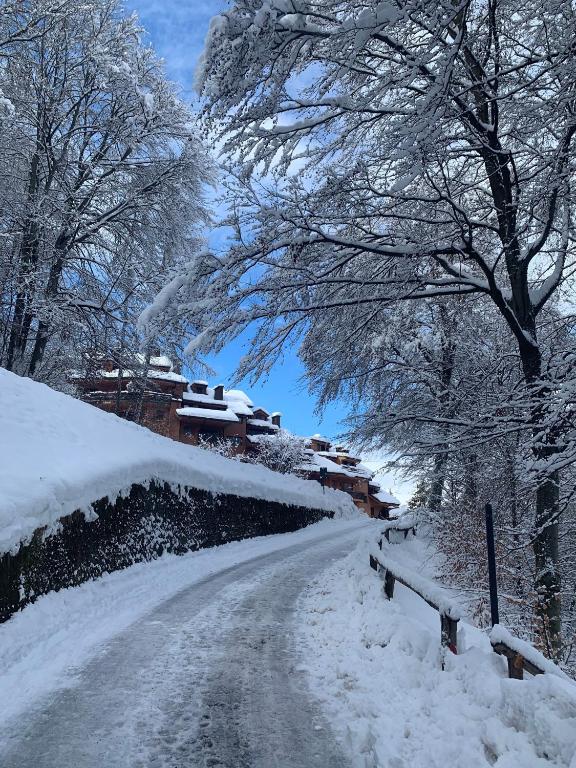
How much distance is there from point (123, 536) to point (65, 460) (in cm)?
217

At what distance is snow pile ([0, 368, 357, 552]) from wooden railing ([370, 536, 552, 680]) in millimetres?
4830

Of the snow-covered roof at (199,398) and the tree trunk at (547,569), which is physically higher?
the snow-covered roof at (199,398)

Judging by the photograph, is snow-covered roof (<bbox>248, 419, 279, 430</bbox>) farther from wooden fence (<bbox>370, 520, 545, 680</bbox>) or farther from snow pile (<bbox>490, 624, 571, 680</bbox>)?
snow pile (<bbox>490, 624, 571, 680</bbox>)

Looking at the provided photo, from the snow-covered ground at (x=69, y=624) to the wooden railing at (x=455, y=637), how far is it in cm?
357

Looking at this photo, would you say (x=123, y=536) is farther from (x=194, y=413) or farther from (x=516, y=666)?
(x=194, y=413)

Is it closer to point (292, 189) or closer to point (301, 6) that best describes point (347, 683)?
point (292, 189)

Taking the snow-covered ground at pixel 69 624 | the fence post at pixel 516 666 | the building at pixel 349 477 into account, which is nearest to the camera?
the fence post at pixel 516 666

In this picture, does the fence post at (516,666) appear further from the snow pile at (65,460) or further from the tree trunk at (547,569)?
the snow pile at (65,460)

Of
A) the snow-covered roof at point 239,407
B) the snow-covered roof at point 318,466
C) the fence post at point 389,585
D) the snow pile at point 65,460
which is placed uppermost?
the snow-covered roof at point 239,407

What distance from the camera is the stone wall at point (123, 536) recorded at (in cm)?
621

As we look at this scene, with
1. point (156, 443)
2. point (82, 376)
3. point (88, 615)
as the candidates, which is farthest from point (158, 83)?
point (88, 615)

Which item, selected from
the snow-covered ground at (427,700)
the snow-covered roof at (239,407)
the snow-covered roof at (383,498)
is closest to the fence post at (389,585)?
the snow-covered ground at (427,700)

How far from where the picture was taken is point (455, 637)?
4.85 m

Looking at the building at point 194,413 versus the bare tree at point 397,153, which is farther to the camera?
the building at point 194,413
